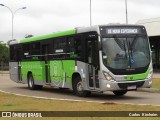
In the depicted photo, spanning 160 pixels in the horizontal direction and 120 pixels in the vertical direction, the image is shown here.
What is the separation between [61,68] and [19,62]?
6725mm

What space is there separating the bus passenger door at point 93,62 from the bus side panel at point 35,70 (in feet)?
18.3

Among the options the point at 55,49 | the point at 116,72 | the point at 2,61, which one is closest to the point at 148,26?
the point at 55,49

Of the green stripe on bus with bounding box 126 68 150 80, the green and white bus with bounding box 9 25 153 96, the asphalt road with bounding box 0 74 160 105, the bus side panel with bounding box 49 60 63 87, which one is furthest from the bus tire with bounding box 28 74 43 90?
the green stripe on bus with bounding box 126 68 150 80

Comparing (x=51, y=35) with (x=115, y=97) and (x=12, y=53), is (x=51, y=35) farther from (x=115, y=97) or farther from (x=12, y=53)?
(x=12, y=53)

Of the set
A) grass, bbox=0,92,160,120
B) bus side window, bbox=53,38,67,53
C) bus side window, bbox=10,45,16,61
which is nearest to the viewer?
grass, bbox=0,92,160,120

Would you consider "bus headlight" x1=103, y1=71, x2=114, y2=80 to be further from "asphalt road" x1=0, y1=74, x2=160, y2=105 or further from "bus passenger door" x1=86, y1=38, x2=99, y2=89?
"asphalt road" x1=0, y1=74, x2=160, y2=105

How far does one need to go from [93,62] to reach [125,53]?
53.8 inches

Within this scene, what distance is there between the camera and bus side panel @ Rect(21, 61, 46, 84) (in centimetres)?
2480

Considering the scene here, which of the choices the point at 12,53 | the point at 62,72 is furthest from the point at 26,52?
the point at 62,72

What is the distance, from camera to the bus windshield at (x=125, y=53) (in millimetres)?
18719

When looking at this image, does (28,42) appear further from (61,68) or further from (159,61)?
(159,61)

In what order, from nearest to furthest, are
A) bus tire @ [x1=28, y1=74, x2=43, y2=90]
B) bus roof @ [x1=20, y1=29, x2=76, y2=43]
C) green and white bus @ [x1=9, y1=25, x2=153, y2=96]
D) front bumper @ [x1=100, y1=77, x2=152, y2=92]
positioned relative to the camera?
front bumper @ [x1=100, y1=77, x2=152, y2=92] → green and white bus @ [x1=9, y1=25, x2=153, y2=96] → bus roof @ [x1=20, y1=29, x2=76, y2=43] → bus tire @ [x1=28, y1=74, x2=43, y2=90]

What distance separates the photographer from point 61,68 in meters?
22.2

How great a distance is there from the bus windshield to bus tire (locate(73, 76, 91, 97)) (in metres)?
2.15
